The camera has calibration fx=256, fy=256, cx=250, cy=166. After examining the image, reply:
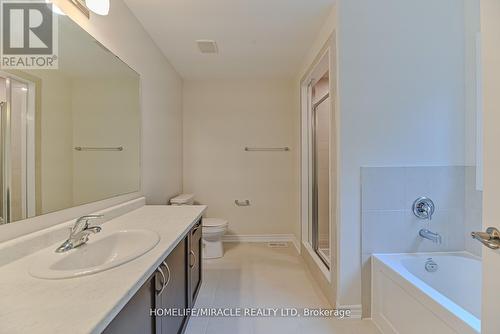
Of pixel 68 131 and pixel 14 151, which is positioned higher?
pixel 68 131

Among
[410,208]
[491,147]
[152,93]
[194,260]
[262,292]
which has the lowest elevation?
[262,292]

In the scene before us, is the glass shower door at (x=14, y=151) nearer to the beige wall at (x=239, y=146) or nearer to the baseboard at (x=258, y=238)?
the beige wall at (x=239, y=146)

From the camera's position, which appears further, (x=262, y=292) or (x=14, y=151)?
(x=262, y=292)

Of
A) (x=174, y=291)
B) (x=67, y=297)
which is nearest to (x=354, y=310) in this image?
(x=174, y=291)

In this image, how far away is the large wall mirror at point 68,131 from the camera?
1.05 m

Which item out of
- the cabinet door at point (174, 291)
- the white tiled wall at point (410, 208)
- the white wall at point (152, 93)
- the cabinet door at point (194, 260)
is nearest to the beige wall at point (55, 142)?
the white wall at point (152, 93)

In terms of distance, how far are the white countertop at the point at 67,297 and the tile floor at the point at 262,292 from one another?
1089 mm

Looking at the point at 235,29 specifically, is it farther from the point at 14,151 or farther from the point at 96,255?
the point at 96,255

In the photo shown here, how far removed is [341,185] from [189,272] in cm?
123

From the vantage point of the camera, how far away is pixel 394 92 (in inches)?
74.4

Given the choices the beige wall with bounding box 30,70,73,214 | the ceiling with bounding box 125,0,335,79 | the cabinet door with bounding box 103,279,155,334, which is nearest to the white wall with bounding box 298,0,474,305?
the ceiling with bounding box 125,0,335,79

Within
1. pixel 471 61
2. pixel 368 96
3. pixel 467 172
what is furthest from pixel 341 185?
pixel 471 61

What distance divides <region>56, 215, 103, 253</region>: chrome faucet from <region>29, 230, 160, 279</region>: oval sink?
0.02 metres

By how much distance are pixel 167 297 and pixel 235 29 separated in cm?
217
